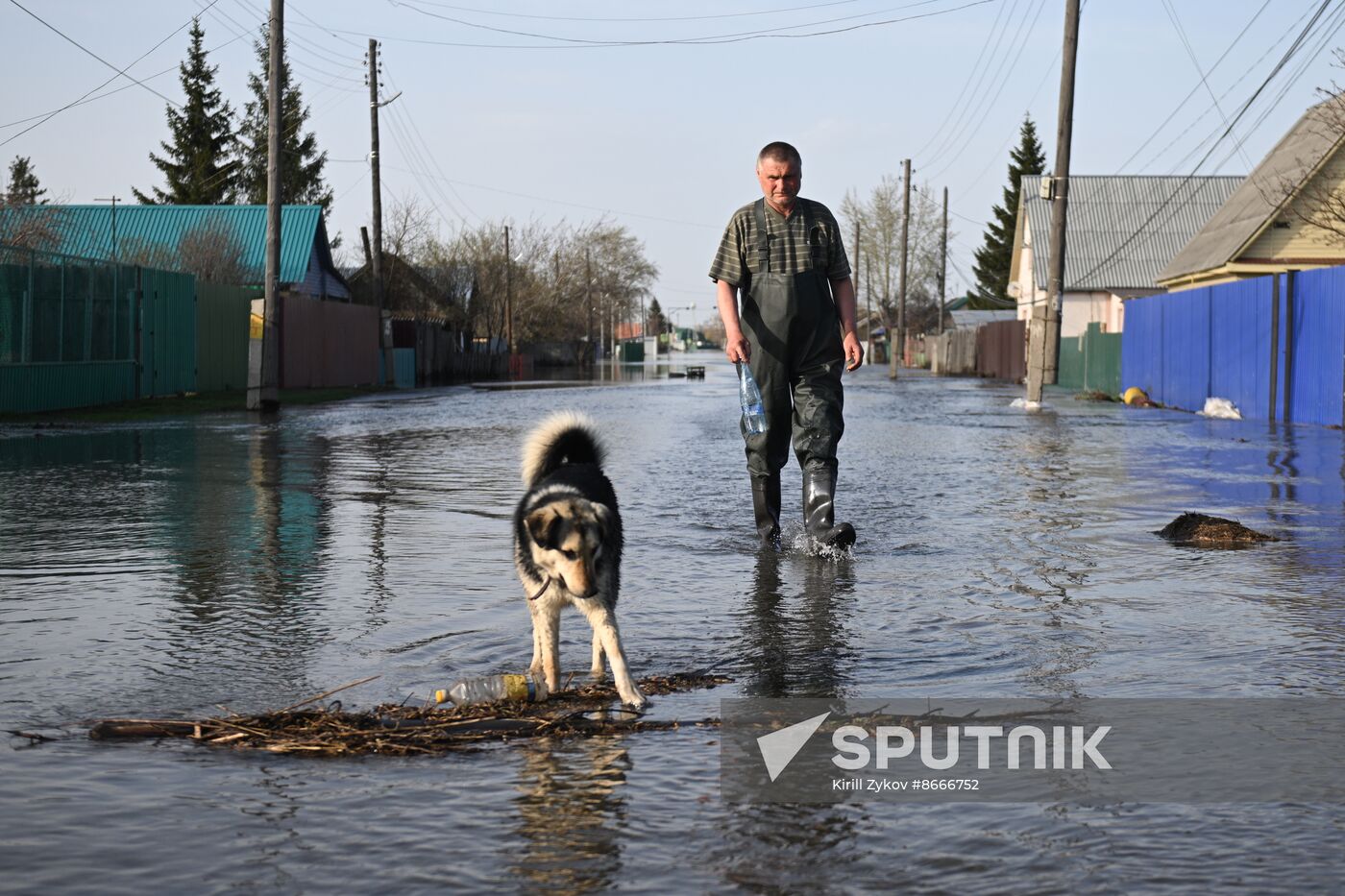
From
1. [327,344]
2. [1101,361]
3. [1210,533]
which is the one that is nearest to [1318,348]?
[1210,533]

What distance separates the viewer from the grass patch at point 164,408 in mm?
21500

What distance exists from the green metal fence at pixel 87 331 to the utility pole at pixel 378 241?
13414mm

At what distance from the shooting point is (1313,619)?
635cm

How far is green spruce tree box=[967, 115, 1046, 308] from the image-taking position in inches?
3605

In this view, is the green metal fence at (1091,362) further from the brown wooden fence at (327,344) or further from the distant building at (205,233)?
the distant building at (205,233)

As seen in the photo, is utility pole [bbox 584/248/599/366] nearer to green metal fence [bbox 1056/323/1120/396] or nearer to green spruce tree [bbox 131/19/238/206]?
green spruce tree [bbox 131/19/238/206]

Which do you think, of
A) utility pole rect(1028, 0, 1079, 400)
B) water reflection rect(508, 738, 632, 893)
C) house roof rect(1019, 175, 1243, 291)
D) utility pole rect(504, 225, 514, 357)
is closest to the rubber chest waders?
water reflection rect(508, 738, 632, 893)

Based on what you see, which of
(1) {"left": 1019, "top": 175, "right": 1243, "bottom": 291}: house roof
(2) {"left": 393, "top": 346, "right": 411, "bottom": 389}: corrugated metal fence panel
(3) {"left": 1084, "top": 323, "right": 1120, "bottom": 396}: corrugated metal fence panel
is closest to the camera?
(3) {"left": 1084, "top": 323, "right": 1120, "bottom": 396}: corrugated metal fence panel

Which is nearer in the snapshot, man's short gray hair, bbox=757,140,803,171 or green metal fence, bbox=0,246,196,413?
man's short gray hair, bbox=757,140,803,171

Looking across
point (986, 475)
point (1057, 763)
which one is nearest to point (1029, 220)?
point (986, 475)

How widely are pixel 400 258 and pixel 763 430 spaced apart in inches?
2114

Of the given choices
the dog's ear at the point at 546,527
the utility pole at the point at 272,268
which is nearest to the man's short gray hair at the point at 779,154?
the dog's ear at the point at 546,527

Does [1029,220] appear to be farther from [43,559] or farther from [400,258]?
[43,559]

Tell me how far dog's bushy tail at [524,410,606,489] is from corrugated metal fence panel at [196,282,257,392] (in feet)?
83.5
